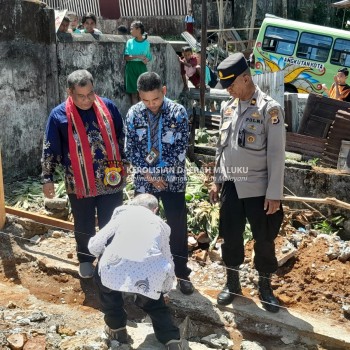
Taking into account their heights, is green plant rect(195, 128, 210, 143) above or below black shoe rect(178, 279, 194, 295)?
above

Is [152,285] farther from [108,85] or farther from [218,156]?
[108,85]

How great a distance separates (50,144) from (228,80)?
1.52m

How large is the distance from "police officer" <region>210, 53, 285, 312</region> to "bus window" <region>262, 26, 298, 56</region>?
1179cm

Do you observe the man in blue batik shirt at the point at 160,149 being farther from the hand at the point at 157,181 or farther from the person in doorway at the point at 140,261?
the person in doorway at the point at 140,261

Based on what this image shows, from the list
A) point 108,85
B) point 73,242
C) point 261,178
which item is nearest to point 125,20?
point 108,85

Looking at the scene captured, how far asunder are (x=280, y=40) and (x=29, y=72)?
1047 centimetres

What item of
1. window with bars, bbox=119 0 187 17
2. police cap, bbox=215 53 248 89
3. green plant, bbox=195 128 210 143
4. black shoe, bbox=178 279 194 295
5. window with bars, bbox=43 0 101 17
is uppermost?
window with bars, bbox=43 0 101 17

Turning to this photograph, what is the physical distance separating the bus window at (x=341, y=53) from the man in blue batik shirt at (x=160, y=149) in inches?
453

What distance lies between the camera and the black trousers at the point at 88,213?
4.19 meters

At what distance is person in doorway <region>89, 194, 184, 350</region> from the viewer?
10.0 feet

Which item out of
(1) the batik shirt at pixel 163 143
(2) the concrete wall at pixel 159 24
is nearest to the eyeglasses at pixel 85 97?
(1) the batik shirt at pixel 163 143

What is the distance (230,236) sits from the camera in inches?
154

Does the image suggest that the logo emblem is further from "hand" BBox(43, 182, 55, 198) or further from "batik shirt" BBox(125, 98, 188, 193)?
"hand" BBox(43, 182, 55, 198)

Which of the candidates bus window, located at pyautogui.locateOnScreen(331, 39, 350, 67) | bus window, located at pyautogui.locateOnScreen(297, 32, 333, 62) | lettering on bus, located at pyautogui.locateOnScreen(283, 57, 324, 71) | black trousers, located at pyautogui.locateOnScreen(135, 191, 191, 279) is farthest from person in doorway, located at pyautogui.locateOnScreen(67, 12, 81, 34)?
bus window, located at pyautogui.locateOnScreen(331, 39, 350, 67)
